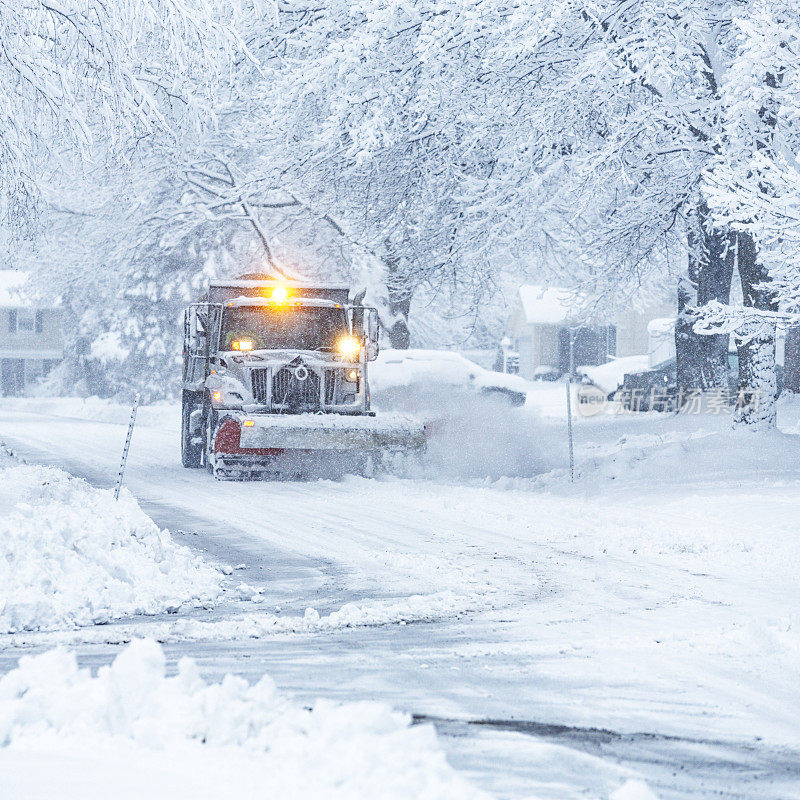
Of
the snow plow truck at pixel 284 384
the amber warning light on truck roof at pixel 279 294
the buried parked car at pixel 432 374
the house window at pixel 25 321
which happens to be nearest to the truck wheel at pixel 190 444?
the snow plow truck at pixel 284 384

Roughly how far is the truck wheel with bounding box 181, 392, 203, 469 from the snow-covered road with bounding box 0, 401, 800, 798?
2930 mm

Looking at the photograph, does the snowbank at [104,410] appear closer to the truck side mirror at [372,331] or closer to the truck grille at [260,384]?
the truck side mirror at [372,331]

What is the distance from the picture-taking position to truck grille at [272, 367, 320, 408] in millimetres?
16516

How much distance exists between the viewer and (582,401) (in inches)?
1313

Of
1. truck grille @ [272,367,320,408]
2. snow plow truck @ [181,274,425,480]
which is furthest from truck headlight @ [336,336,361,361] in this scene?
truck grille @ [272,367,320,408]

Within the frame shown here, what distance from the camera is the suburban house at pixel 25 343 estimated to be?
6419 centimetres

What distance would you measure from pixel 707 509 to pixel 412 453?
5.00 m

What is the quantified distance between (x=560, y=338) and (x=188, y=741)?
58.6 meters

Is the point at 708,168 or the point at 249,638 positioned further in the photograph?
the point at 708,168

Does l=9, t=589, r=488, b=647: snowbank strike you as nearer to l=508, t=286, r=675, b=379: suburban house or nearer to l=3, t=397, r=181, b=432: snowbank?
l=3, t=397, r=181, b=432: snowbank

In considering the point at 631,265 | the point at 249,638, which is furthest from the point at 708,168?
the point at 249,638

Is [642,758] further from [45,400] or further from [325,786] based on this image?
[45,400]

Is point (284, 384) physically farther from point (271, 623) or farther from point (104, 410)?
point (104, 410)

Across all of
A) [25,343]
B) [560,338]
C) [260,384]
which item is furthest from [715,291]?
[25,343]
